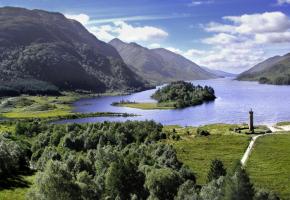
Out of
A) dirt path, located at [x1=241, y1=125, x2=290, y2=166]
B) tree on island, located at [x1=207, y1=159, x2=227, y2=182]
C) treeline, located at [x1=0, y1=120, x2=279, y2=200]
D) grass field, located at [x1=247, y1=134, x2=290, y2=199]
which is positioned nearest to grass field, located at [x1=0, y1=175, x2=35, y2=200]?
treeline, located at [x1=0, y1=120, x2=279, y2=200]

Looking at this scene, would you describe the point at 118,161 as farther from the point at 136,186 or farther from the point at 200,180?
the point at 200,180

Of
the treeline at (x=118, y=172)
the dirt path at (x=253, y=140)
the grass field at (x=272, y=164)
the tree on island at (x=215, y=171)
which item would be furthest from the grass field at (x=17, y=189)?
the dirt path at (x=253, y=140)

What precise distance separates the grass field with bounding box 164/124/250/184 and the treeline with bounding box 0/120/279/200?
6.89 metres

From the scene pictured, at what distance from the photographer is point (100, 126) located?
551 feet

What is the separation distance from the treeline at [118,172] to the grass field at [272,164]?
35.5 feet

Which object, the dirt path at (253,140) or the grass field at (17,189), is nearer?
the grass field at (17,189)

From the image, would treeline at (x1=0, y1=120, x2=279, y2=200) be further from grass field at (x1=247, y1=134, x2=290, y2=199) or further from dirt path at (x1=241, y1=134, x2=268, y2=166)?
dirt path at (x1=241, y1=134, x2=268, y2=166)

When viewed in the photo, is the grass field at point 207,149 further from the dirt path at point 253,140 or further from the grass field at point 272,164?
the grass field at point 272,164

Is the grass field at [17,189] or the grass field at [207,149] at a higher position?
the grass field at [207,149]

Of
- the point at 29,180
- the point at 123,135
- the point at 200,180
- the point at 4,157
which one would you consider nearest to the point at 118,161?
the point at 200,180

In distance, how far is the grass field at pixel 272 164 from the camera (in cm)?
9606

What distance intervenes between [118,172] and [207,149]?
51723 millimetres

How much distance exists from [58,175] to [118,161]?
23.0 meters

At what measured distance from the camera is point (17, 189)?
102938 mm
